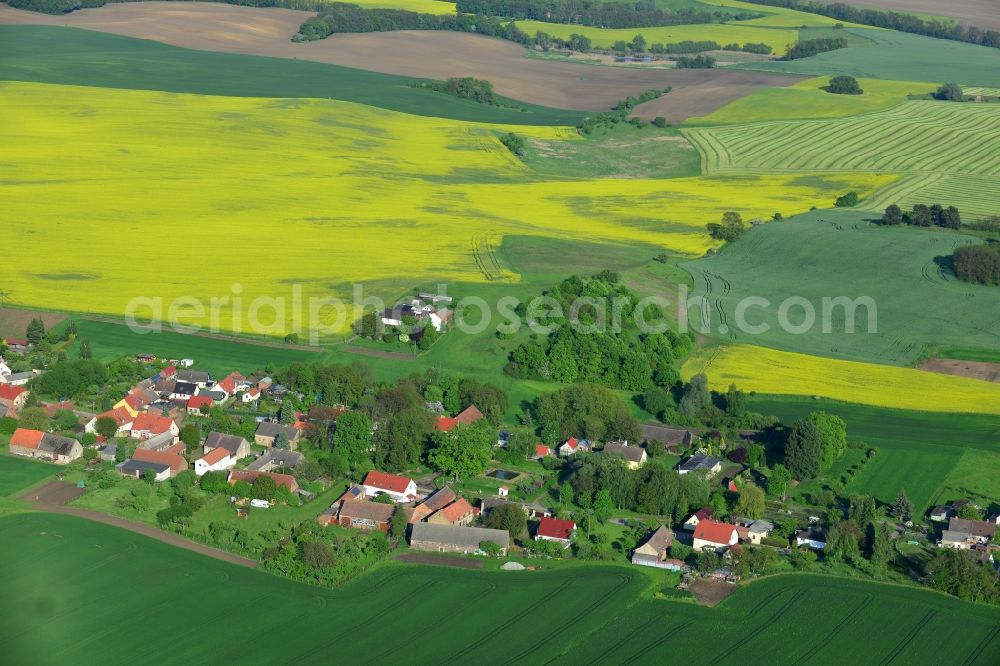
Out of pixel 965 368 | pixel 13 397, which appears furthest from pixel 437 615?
pixel 965 368

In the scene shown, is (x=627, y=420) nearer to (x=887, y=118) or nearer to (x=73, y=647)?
(x=73, y=647)

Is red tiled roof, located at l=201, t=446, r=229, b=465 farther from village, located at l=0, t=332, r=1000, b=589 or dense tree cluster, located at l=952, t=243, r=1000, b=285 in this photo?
dense tree cluster, located at l=952, t=243, r=1000, b=285

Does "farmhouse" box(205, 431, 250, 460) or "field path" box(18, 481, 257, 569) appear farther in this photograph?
"farmhouse" box(205, 431, 250, 460)

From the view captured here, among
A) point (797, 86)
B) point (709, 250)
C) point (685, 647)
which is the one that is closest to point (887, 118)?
point (797, 86)

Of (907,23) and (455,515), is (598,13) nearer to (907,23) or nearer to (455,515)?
(907,23)

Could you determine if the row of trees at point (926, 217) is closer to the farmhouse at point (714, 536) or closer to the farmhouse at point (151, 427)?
the farmhouse at point (714, 536)

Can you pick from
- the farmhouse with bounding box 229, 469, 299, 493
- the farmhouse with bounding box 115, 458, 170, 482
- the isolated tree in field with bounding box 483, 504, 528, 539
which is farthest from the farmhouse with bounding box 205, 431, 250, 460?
the isolated tree in field with bounding box 483, 504, 528, 539
